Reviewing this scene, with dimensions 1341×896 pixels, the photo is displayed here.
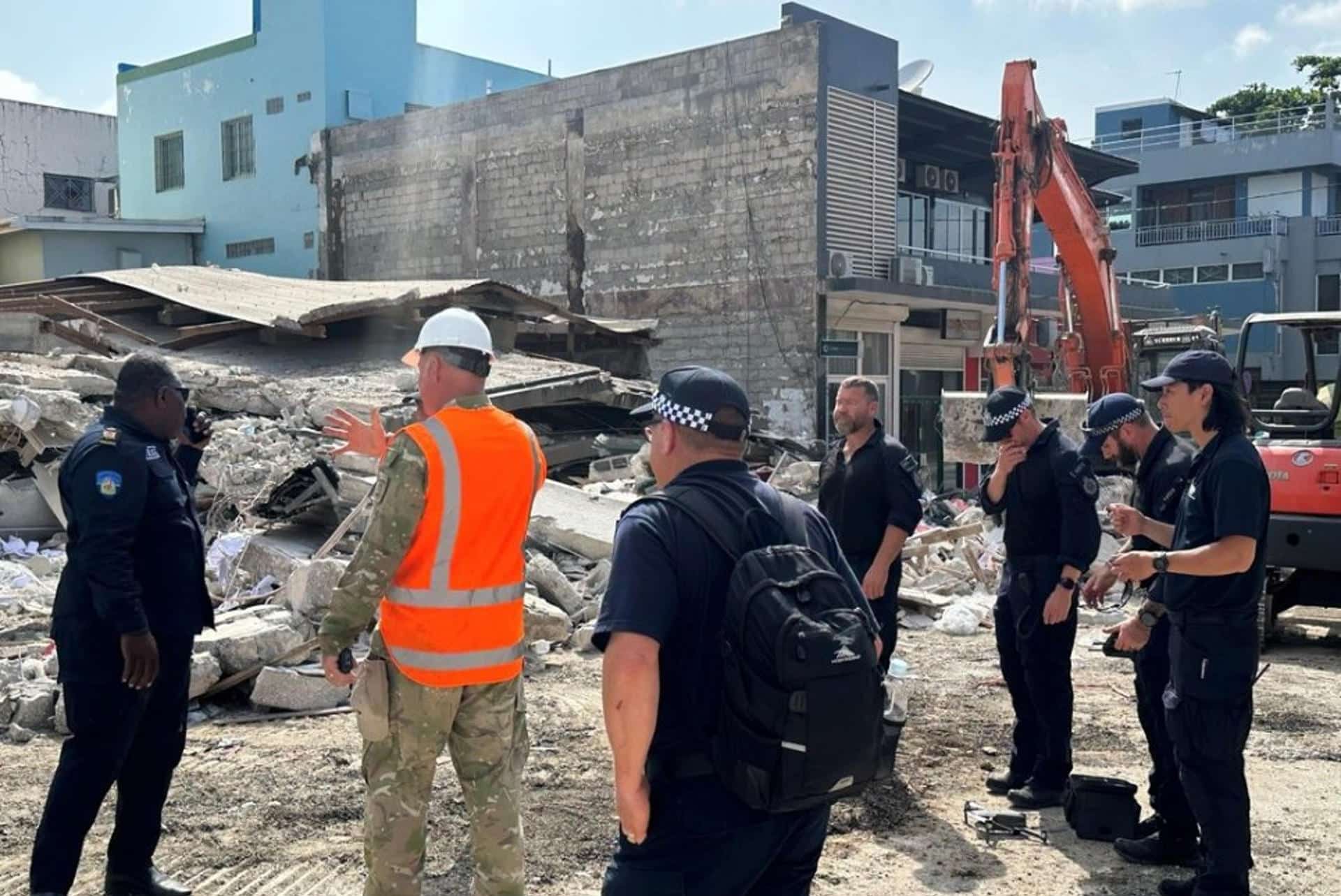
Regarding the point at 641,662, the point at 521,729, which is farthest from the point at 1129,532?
the point at 641,662

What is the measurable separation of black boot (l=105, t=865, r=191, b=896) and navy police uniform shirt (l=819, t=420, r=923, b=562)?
3079 millimetres

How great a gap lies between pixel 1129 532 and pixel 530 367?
1107 cm

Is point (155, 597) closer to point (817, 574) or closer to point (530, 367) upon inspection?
point (817, 574)

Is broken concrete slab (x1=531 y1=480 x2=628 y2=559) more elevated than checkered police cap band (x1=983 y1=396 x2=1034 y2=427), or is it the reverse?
checkered police cap band (x1=983 y1=396 x2=1034 y2=427)

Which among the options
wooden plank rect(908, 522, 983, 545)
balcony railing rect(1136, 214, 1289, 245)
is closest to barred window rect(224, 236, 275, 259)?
wooden plank rect(908, 522, 983, 545)

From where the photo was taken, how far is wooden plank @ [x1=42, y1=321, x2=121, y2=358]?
1398 centimetres

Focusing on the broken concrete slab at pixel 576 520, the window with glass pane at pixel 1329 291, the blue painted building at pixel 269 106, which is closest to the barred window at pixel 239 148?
the blue painted building at pixel 269 106

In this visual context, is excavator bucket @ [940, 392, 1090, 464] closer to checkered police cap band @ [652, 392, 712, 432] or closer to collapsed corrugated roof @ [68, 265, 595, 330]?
collapsed corrugated roof @ [68, 265, 595, 330]

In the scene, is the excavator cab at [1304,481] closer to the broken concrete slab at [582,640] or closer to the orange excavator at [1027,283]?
the orange excavator at [1027,283]

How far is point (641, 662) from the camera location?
96.3 inches

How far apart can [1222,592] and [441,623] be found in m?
2.46

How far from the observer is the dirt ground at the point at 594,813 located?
4426 mm

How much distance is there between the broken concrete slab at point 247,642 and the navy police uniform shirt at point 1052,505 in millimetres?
3992

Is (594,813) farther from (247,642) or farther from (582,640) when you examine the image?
(582,640)
